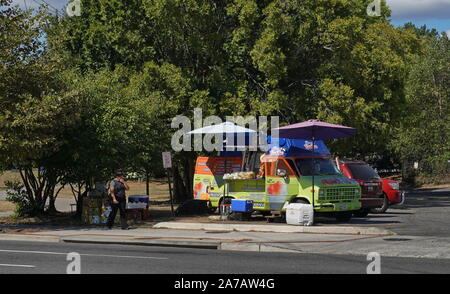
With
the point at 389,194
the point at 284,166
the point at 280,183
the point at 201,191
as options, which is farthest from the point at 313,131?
the point at 389,194

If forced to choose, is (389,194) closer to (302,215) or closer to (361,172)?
(361,172)

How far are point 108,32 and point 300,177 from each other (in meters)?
14.4

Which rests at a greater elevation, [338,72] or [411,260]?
[338,72]

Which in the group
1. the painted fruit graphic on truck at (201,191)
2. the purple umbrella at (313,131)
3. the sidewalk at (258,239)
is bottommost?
the sidewalk at (258,239)

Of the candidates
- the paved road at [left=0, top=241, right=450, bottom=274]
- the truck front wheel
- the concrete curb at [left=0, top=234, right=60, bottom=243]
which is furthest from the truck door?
the concrete curb at [left=0, top=234, right=60, bottom=243]

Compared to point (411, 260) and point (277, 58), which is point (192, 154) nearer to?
point (277, 58)

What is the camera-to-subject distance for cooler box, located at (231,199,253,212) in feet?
74.5

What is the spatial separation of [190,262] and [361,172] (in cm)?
1345

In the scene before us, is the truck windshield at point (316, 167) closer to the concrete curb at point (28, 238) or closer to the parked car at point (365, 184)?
the parked car at point (365, 184)

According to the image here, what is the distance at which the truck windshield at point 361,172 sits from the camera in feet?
84.0

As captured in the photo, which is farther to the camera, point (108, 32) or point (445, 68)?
point (445, 68)

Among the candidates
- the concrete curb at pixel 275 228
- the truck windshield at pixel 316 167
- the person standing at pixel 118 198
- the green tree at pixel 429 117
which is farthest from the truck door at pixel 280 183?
the green tree at pixel 429 117

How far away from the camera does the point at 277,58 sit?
30.6 metres
